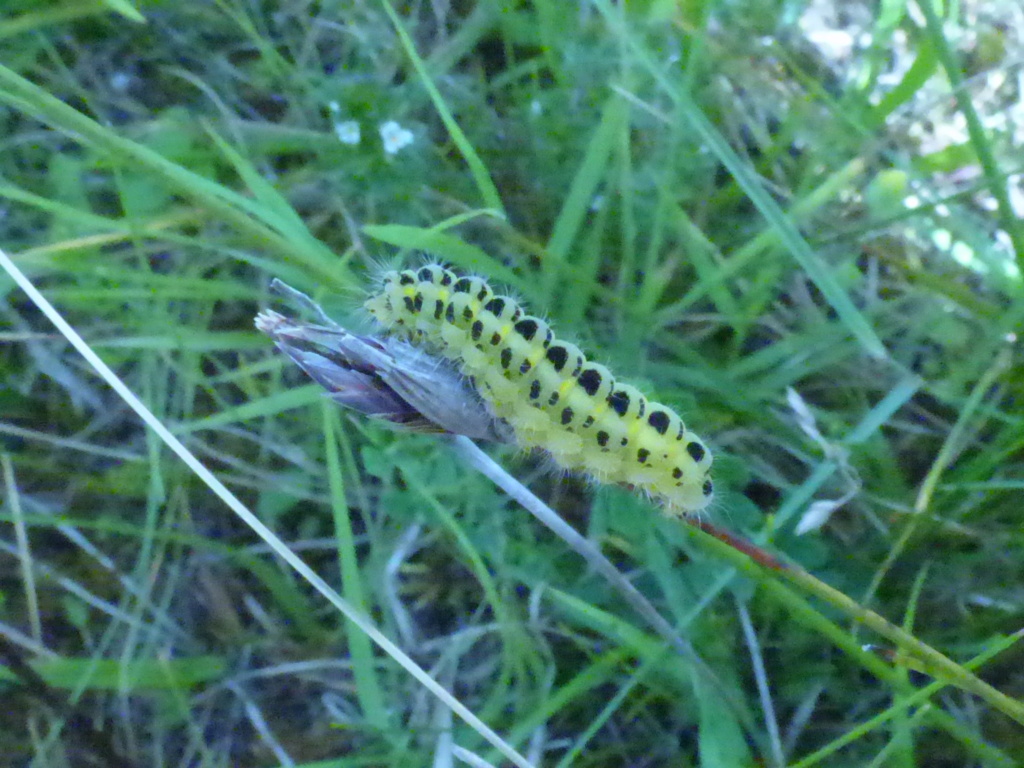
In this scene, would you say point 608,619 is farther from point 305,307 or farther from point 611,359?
point 305,307

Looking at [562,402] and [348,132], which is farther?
[348,132]

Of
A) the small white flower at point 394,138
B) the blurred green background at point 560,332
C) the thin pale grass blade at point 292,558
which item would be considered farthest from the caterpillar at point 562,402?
the small white flower at point 394,138

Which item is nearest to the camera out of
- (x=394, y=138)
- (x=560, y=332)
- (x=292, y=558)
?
(x=292, y=558)

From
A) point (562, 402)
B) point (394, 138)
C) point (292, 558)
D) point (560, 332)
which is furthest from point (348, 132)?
point (292, 558)

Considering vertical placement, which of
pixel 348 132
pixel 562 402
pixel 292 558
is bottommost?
pixel 292 558

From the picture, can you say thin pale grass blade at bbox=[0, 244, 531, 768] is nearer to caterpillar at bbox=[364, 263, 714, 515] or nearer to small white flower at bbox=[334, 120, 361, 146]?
caterpillar at bbox=[364, 263, 714, 515]

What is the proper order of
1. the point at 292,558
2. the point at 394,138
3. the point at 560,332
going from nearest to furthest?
the point at 292,558 < the point at 560,332 < the point at 394,138

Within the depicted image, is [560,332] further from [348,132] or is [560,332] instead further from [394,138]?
[348,132]
